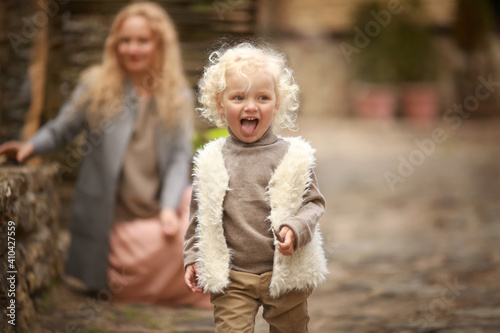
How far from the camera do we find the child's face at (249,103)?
199 cm

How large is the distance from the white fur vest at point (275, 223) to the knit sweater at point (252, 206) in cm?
2

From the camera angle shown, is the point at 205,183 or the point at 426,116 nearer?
the point at 205,183

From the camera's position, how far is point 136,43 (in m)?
3.50

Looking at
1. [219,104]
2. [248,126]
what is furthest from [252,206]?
[219,104]

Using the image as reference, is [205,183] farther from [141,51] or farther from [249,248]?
[141,51]

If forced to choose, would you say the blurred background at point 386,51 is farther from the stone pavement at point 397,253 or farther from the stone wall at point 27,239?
the stone wall at point 27,239

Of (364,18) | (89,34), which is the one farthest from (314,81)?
(89,34)

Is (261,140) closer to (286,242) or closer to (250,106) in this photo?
(250,106)

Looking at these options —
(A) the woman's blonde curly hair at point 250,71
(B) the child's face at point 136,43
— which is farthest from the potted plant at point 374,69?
(A) the woman's blonde curly hair at point 250,71

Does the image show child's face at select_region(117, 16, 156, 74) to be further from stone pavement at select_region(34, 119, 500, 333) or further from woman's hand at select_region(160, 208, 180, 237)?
stone pavement at select_region(34, 119, 500, 333)

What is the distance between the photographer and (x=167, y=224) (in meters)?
3.35

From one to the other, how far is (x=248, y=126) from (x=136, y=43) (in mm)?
1682

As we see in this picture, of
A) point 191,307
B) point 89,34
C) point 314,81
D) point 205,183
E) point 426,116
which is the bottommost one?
point 191,307

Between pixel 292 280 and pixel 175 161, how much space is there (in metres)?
1.67
